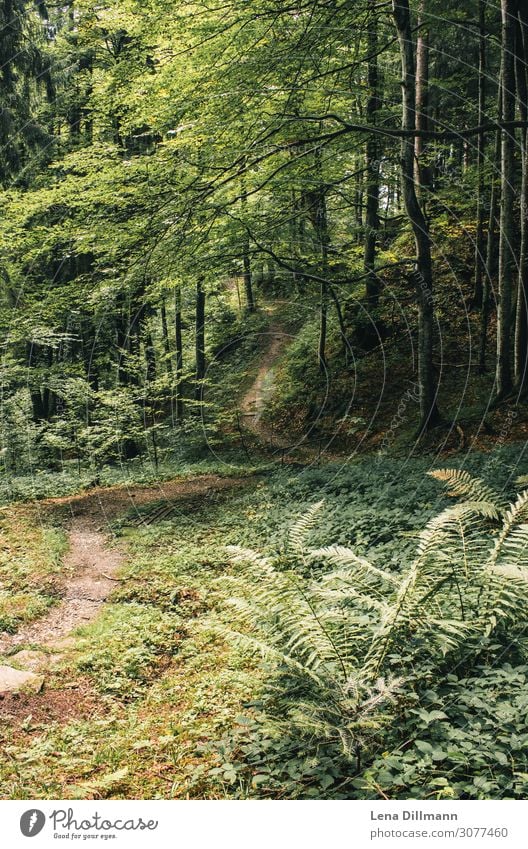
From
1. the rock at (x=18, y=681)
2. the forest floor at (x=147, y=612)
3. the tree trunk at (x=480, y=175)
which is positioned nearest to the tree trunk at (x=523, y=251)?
the tree trunk at (x=480, y=175)

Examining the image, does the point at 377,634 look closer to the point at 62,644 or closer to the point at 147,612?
the point at 147,612

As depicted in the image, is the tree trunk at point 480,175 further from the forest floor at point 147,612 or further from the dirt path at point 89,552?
the dirt path at point 89,552

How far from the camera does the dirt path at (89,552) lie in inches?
254

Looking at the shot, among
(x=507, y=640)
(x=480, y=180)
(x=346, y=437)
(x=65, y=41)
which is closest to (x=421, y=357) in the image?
(x=346, y=437)

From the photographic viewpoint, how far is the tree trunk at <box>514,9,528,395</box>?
9.05 meters

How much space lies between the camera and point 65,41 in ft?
51.5

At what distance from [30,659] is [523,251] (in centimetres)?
978

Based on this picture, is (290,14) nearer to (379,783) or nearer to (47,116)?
(379,783)

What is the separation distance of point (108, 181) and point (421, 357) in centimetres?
646

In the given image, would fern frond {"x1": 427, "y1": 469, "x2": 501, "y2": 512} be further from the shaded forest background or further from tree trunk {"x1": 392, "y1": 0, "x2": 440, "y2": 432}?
tree trunk {"x1": 392, "y1": 0, "x2": 440, "y2": 432}

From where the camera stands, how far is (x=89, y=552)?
930cm

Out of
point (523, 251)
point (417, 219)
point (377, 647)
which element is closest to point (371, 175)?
point (417, 219)

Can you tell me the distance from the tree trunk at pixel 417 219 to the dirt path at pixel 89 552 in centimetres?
484
